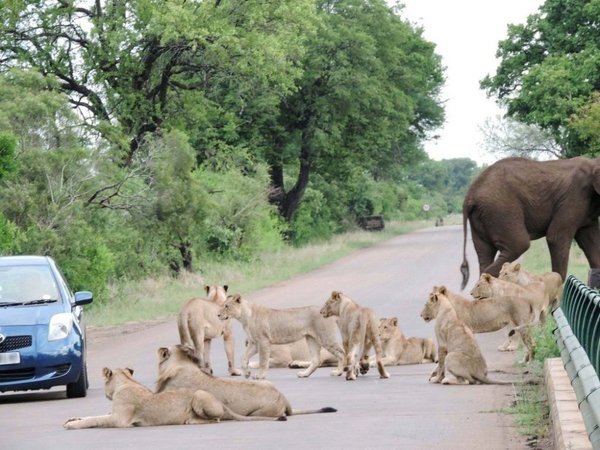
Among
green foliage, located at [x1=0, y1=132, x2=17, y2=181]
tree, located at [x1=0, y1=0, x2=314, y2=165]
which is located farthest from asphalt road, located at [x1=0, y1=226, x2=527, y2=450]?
tree, located at [x1=0, y1=0, x2=314, y2=165]

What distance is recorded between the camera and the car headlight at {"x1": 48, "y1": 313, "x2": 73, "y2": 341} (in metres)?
16.4

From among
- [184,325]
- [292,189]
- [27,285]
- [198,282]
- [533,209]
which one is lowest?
[198,282]

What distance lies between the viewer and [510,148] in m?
81.8

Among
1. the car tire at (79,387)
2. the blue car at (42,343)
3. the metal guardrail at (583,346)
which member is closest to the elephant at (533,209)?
the metal guardrail at (583,346)

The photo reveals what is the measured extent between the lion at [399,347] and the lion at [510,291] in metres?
0.94

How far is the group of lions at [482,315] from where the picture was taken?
50.9 ft

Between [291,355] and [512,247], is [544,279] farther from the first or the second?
[512,247]

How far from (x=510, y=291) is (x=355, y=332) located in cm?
301

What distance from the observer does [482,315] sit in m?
18.2

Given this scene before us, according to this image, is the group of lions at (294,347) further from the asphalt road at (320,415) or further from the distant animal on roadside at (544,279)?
the asphalt road at (320,415)

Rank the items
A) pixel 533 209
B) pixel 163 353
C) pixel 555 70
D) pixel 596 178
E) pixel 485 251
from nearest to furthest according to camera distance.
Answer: pixel 163 353
pixel 596 178
pixel 533 209
pixel 485 251
pixel 555 70

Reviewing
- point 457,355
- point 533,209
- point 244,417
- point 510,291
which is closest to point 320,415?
point 244,417

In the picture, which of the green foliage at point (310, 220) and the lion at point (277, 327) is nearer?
the lion at point (277, 327)

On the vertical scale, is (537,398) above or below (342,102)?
below
